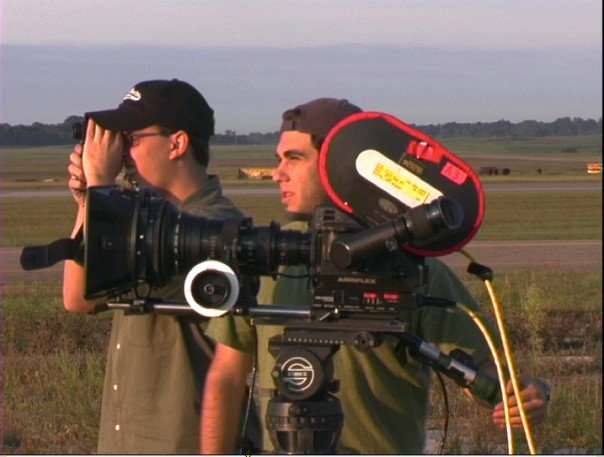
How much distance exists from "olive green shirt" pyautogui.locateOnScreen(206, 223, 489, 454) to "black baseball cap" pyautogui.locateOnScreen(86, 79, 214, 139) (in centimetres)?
64

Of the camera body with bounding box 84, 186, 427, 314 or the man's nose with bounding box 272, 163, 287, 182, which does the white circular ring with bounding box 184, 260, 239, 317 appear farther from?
the man's nose with bounding box 272, 163, 287, 182

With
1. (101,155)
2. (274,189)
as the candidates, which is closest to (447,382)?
(101,155)

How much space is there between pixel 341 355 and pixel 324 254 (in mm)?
621

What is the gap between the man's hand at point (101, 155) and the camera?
3.01 metres

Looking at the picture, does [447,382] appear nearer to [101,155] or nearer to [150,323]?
[150,323]

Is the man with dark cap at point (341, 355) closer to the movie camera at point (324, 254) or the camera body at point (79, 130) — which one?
the movie camera at point (324, 254)

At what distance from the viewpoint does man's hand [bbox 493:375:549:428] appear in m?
2.58

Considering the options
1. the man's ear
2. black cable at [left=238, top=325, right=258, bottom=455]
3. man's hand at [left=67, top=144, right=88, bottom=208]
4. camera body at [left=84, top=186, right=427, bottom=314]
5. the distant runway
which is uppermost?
the distant runway

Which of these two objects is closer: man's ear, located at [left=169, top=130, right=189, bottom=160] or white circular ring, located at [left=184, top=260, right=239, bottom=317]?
white circular ring, located at [left=184, top=260, right=239, bottom=317]

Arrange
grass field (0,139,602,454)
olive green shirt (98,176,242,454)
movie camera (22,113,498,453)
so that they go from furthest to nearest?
grass field (0,139,602,454) < olive green shirt (98,176,242,454) < movie camera (22,113,498,453)

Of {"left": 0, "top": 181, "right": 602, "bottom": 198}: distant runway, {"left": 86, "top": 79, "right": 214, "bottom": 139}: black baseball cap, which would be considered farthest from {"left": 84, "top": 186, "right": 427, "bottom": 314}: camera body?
{"left": 0, "top": 181, "right": 602, "bottom": 198}: distant runway

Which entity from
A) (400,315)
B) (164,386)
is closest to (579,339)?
(164,386)

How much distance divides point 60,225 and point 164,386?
80.7 ft

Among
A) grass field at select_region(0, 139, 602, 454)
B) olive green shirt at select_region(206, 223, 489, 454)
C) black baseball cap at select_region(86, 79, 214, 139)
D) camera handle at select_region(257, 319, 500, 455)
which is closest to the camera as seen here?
camera handle at select_region(257, 319, 500, 455)
